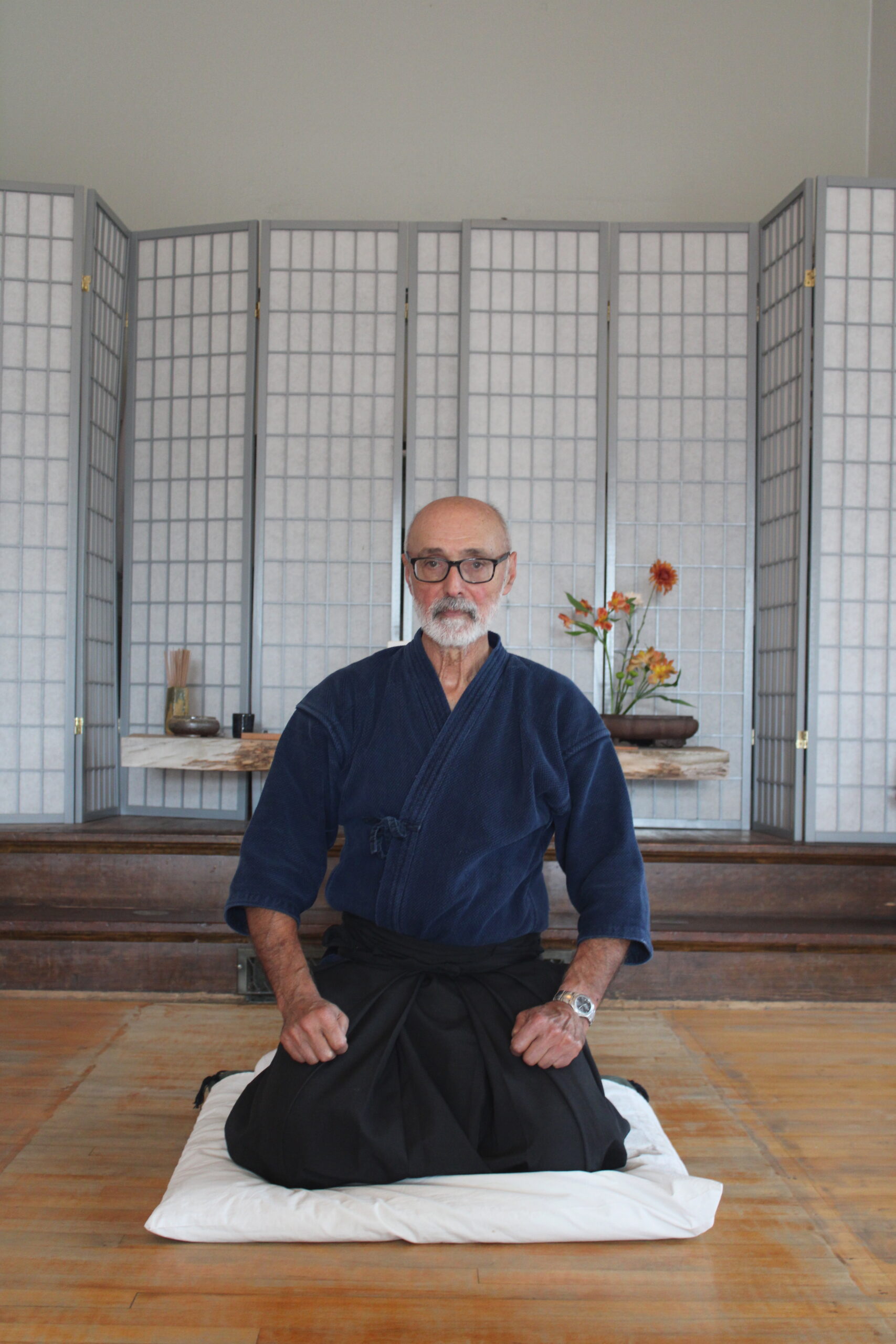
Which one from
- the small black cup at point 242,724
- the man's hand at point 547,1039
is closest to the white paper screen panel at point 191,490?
the small black cup at point 242,724

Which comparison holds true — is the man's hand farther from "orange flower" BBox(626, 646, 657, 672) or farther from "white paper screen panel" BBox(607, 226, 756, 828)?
"white paper screen panel" BBox(607, 226, 756, 828)

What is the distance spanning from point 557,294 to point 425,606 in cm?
279

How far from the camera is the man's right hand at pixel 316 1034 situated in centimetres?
176

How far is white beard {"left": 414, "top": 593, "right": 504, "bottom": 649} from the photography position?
205 centimetres

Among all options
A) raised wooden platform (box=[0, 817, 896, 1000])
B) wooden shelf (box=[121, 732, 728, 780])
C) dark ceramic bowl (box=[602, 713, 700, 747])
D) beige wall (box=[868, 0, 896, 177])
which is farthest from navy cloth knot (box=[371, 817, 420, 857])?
beige wall (box=[868, 0, 896, 177])

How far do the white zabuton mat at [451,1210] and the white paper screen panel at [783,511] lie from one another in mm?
2435

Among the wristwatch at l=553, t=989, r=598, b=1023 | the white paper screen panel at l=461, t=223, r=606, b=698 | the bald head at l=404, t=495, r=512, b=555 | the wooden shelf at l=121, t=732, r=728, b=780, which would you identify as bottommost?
the wristwatch at l=553, t=989, r=598, b=1023

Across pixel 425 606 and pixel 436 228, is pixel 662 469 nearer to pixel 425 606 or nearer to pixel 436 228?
pixel 436 228

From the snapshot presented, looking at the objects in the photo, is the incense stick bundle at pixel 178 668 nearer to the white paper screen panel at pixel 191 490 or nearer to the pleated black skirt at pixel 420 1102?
the white paper screen panel at pixel 191 490

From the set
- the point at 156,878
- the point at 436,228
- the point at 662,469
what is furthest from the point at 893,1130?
the point at 436,228

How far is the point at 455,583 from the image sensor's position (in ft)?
6.77

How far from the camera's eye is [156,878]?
3586 millimetres

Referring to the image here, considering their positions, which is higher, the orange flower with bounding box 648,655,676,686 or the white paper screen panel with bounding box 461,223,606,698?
the white paper screen panel with bounding box 461,223,606,698

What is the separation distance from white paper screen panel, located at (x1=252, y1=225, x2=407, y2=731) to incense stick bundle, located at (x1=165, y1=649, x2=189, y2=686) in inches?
12.1
